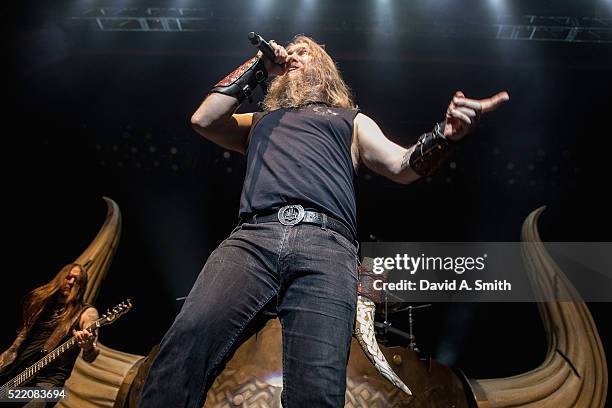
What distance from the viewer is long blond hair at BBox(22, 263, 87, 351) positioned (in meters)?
4.37

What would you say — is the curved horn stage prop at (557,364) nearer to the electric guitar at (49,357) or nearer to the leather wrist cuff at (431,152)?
the leather wrist cuff at (431,152)

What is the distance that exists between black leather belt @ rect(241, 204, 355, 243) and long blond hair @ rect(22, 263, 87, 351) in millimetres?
3574

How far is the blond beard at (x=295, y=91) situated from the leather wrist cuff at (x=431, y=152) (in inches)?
25.5

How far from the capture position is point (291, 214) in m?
1.58

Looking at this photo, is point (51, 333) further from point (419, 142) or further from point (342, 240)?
point (419, 142)

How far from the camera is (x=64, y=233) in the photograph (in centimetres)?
552

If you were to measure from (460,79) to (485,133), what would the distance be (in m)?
0.71

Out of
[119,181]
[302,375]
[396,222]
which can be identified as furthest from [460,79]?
[302,375]

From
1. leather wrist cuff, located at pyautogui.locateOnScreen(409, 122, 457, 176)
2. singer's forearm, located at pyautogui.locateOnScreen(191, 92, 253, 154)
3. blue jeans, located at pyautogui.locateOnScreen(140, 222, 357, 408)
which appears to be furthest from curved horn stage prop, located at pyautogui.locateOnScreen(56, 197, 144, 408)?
leather wrist cuff, located at pyautogui.locateOnScreen(409, 122, 457, 176)

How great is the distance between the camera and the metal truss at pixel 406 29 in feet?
16.9

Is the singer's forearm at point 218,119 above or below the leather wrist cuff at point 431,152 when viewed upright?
above

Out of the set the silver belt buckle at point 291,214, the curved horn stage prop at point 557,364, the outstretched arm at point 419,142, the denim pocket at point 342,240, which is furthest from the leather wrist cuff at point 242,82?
the curved horn stage prop at point 557,364

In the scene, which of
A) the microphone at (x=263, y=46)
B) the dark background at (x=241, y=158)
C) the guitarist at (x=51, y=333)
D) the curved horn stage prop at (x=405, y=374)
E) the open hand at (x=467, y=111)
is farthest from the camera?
the dark background at (x=241, y=158)

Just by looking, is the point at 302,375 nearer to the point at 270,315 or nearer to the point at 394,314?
the point at 270,315
